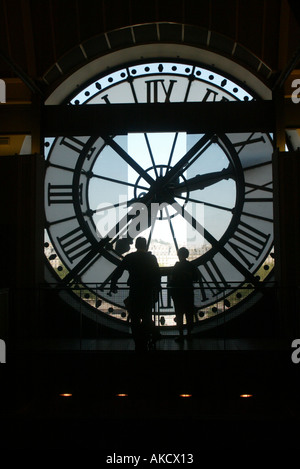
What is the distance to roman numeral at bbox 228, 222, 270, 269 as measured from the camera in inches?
324

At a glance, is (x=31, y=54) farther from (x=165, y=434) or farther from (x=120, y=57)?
(x=165, y=434)

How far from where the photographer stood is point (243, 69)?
7.96 metres

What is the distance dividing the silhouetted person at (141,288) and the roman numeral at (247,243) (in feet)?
8.38

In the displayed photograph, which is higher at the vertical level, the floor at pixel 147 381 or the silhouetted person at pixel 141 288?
the silhouetted person at pixel 141 288

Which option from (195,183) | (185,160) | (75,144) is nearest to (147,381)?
(195,183)

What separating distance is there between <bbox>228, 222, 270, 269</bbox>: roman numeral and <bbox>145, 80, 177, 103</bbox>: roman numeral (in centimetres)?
230

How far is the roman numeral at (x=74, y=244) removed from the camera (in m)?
8.39

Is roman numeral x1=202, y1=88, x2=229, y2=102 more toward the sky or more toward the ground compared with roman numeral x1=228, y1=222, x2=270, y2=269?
more toward the sky

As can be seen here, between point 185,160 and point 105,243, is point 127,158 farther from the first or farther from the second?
point 105,243

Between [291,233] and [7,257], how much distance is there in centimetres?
384

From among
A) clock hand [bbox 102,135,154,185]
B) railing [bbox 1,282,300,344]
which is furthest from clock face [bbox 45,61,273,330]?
railing [bbox 1,282,300,344]

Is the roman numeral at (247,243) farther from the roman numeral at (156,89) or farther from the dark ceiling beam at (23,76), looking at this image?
the dark ceiling beam at (23,76)

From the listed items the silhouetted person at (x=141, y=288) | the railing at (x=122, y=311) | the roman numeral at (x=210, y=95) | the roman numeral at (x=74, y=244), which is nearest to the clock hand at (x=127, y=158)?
the roman numeral at (x=74, y=244)

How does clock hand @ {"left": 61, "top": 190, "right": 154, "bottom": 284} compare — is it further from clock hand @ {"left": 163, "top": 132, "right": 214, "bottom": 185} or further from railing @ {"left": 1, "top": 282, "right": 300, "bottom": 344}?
railing @ {"left": 1, "top": 282, "right": 300, "bottom": 344}
